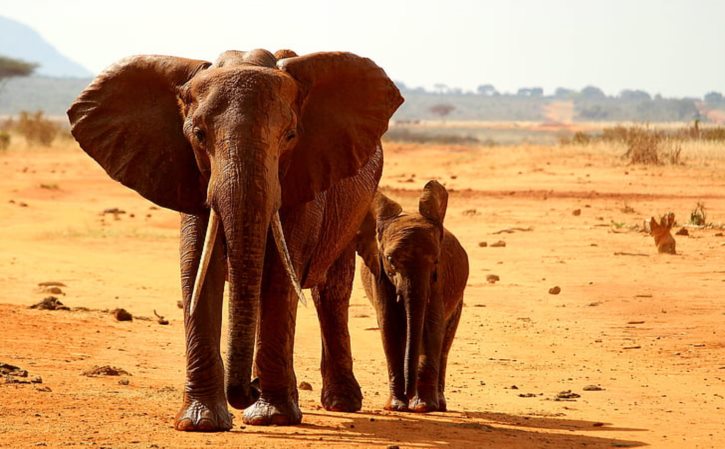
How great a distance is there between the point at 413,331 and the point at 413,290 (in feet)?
0.92

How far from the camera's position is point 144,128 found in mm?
7691

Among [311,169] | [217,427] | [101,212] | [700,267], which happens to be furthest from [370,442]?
[101,212]

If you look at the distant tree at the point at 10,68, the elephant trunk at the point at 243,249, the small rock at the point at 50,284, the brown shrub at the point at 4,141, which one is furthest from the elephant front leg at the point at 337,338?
the distant tree at the point at 10,68

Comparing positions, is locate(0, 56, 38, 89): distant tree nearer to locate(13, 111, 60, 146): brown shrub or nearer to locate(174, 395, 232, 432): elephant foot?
locate(13, 111, 60, 146): brown shrub

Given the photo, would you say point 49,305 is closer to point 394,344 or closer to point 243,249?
point 394,344

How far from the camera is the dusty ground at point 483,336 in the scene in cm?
790

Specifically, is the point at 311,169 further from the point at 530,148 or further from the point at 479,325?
the point at 530,148

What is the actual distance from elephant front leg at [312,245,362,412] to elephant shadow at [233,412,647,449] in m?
0.32

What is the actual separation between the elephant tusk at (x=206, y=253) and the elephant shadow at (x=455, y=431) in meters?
0.82

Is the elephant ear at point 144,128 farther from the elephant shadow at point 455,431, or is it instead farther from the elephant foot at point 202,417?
the elephant shadow at point 455,431

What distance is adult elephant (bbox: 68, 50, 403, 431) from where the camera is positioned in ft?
21.9

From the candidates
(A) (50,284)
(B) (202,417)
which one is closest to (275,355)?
(B) (202,417)

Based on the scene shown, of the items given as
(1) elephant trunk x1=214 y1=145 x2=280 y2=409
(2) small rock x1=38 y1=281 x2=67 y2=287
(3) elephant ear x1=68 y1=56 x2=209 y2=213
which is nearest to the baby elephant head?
(2) small rock x1=38 y1=281 x2=67 y2=287

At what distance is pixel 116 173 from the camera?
25.5 ft
